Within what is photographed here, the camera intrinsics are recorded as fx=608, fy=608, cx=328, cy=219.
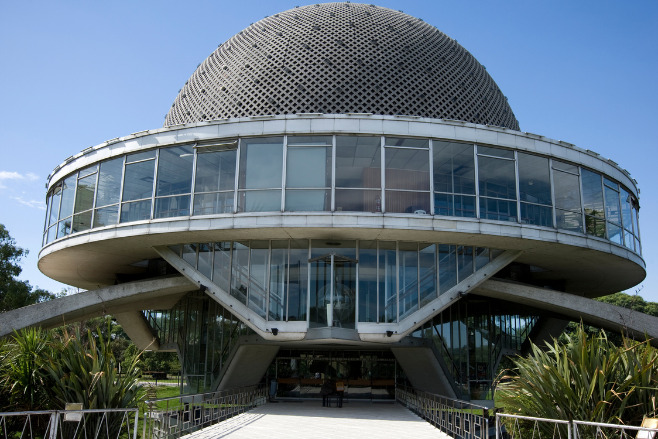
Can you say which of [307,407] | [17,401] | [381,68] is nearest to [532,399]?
[17,401]

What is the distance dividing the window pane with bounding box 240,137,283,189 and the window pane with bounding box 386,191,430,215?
285cm

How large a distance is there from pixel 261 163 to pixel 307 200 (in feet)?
5.30

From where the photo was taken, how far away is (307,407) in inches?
684

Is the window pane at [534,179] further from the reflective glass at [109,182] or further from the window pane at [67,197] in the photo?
Answer: the window pane at [67,197]

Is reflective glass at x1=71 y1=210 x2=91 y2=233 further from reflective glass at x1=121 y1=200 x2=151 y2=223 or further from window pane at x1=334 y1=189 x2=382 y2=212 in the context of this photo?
window pane at x1=334 y1=189 x2=382 y2=212

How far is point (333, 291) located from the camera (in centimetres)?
1551

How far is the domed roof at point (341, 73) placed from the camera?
18.6 metres

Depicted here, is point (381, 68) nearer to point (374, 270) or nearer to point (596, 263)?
point (374, 270)

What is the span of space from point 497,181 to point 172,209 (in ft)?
28.1

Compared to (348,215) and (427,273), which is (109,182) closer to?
(348,215)

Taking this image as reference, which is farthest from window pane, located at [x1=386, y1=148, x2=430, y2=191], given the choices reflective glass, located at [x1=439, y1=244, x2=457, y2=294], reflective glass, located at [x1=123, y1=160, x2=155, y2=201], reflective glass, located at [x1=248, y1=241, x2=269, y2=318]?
reflective glass, located at [x1=123, y1=160, x2=155, y2=201]

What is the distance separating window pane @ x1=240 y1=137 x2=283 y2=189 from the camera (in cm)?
1549

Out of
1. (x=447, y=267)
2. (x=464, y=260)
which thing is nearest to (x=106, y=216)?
(x=447, y=267)

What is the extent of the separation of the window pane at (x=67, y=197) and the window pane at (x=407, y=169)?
32.2 ft
